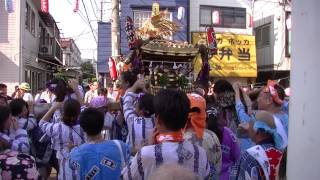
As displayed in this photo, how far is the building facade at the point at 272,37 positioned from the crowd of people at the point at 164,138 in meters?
19.1

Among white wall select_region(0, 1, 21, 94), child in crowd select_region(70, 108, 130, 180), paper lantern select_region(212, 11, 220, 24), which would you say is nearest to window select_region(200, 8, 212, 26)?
paper lantern select_region(212, 11, 220, 24)

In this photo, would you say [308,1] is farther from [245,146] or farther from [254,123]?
[245,146]

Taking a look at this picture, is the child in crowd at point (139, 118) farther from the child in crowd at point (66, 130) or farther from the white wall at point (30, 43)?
the white wall at point (30, 43)

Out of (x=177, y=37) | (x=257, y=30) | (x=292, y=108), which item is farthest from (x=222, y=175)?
(x=257, y=30)

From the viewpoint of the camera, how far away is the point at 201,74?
9383mm

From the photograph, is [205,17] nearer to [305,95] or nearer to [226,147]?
[226,147]

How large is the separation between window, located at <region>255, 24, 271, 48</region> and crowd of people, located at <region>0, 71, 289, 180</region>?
20.6 metres

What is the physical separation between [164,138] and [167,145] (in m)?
0.05

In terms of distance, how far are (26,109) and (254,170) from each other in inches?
132

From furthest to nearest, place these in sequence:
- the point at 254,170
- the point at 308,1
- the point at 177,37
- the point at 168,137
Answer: the point at 177,37
the point at 254,170
the point at 168,137
the point at 308,1

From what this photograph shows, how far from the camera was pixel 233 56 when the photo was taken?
896 inches

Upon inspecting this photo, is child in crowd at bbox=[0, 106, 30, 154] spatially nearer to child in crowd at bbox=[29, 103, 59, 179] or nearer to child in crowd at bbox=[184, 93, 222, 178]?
child in crowd at bbox=[29, 103, 59, 179]

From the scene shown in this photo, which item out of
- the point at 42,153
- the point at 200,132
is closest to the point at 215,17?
the point at 42,153

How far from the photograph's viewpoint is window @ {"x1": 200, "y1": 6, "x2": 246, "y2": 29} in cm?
2350
